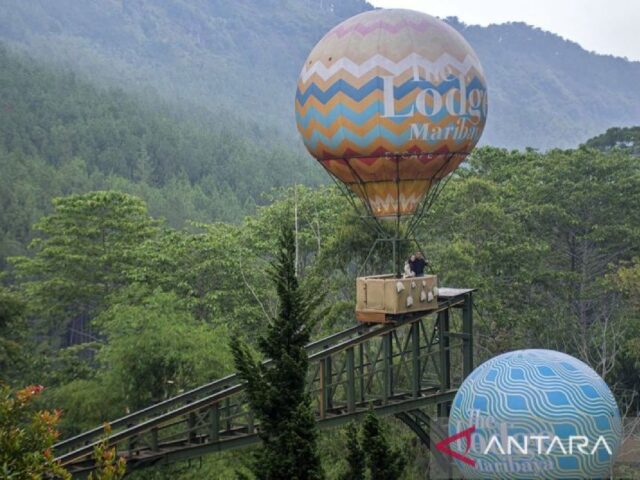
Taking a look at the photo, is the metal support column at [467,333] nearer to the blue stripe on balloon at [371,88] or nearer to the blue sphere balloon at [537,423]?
the blue stripe on balloon at [371,88]

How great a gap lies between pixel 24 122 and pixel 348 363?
11799cm

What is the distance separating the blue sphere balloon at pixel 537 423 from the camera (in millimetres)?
13883

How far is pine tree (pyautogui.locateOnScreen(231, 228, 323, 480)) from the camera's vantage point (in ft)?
36.6

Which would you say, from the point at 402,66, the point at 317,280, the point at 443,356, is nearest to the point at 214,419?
the point at 443,356

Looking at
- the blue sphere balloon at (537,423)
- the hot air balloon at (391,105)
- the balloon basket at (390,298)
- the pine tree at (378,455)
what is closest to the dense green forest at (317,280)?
the balloon basket at (390,298)

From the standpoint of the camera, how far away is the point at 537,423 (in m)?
13.9

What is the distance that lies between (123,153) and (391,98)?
114833mm

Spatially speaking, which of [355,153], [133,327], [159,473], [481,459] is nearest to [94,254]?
[133,327]

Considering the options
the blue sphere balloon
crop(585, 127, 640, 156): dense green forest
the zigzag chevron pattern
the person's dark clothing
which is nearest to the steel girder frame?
the person's dark clothing

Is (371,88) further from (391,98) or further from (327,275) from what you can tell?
(327,275)

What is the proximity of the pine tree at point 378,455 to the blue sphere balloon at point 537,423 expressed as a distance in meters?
3.21

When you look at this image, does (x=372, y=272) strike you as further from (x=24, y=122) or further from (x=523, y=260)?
(x=24, y=122)

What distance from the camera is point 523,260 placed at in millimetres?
35125

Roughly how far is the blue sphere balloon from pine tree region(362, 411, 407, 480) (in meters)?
3.21
